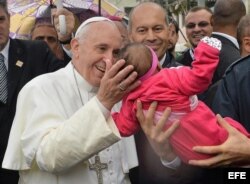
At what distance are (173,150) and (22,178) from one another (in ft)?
2.79

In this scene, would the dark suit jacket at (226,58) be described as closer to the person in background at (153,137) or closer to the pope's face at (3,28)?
→ the person in background at (153,137)

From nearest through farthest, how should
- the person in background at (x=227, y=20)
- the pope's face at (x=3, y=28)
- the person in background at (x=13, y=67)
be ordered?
the person in background at (x=13, y=67) < the pope's face at (x=3, y=28) < the person in background at (x=227, y=20)

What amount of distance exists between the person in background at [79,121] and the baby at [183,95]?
0.26ft

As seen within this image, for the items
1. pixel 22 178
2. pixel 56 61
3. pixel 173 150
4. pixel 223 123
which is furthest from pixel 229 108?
pixel 56 61

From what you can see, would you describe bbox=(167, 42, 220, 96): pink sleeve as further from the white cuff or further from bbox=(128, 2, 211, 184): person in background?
the white cuff

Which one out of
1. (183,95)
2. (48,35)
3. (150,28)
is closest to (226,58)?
(150,28)

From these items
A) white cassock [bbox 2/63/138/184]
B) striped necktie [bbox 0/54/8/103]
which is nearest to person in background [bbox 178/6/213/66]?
striped necktie [bbox 0/54/8/103]

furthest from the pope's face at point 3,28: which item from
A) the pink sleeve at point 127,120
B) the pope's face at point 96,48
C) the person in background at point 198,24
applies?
the person in background at point 198,24

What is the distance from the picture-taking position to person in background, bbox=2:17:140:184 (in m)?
2.54

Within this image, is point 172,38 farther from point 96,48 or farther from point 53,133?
point 53,133

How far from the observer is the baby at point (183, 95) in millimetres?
2529

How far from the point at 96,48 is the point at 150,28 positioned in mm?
1094

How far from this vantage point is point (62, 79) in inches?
118

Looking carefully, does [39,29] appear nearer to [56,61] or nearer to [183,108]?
[56,61]
